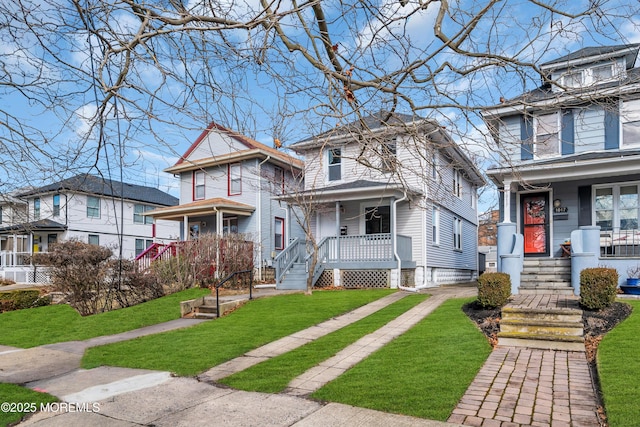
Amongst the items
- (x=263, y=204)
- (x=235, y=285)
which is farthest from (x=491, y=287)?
(x=263, y=204)

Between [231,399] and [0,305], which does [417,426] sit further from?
[0,305]

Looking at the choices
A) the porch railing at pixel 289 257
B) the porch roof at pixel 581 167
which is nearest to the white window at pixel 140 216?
the porch railing at pixel 289 257

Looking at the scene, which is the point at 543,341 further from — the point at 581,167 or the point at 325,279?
the point at 325,279

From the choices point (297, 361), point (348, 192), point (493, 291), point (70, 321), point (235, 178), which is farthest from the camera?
point (235, 178)

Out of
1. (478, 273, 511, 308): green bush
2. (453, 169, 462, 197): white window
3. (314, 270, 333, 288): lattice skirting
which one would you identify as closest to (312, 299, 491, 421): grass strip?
(478, 273, 511, 308): green bush

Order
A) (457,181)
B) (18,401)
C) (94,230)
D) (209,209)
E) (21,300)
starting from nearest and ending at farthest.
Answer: (18,401), (21,300), (209,209), (457,181), (94,230)

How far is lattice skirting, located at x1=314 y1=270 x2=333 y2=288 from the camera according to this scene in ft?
53.8

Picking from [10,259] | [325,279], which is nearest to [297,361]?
[325,279]

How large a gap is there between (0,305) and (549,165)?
55.1 feet

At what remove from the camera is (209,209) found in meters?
20.0

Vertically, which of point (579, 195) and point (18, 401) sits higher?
point (579, 195)

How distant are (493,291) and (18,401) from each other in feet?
25.6

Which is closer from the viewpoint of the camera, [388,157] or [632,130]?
[388,157]

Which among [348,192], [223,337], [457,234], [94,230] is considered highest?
[348,192]
